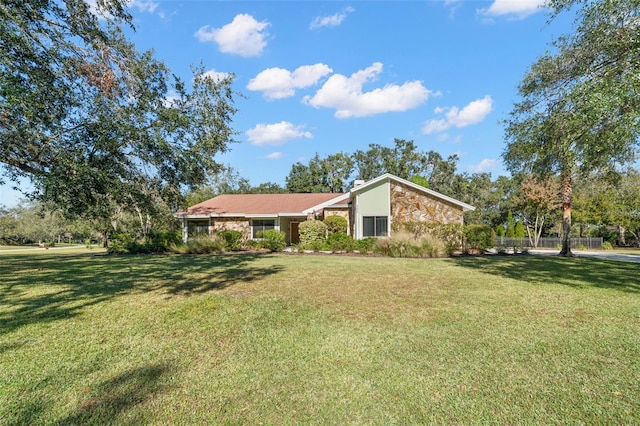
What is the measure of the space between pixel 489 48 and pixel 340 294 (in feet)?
42.3

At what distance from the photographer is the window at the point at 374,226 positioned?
19.0 meters

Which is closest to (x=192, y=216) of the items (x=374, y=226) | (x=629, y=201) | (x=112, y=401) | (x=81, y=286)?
(x=374, y=226)

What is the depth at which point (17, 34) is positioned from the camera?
22.2 ft

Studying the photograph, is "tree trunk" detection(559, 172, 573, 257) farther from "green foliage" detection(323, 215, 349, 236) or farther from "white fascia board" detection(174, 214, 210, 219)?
"white fascia board" detection(174, 214, 210, 219)

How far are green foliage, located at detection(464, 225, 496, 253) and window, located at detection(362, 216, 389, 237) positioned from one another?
4379 mm

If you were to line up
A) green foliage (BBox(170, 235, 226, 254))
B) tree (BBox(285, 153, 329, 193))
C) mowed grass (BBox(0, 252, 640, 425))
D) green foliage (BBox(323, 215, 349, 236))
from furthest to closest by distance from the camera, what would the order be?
tree (BBox(285, 153, 329, 193))
green foliage (BBox(323, 215, 349, 236))
green foliage (BBox(170, 235, 226, 254))
mowed grass (BBox(0, 252, 640, 425))

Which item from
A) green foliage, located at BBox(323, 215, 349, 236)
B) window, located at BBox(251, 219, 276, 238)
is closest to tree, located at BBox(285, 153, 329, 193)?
window, located at BBox(251, 219, 276, 238)

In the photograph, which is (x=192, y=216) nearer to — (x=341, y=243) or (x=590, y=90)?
(x=341, y=243)

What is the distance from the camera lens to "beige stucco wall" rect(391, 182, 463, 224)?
1923 cm

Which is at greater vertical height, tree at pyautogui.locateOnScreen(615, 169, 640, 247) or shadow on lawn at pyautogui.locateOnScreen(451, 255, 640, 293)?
tree at pyautogui.locateOnScreen(615, 169, 640, 247)

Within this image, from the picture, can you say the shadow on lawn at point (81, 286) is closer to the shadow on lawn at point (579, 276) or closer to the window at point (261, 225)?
the shadow on lawn at point (579, 276)

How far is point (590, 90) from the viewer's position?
25.0 feet

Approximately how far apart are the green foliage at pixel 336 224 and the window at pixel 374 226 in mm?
1200

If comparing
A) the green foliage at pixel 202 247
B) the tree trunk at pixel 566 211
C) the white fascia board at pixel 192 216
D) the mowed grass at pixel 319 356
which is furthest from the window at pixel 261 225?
the tree trunk at pixel 566 211
